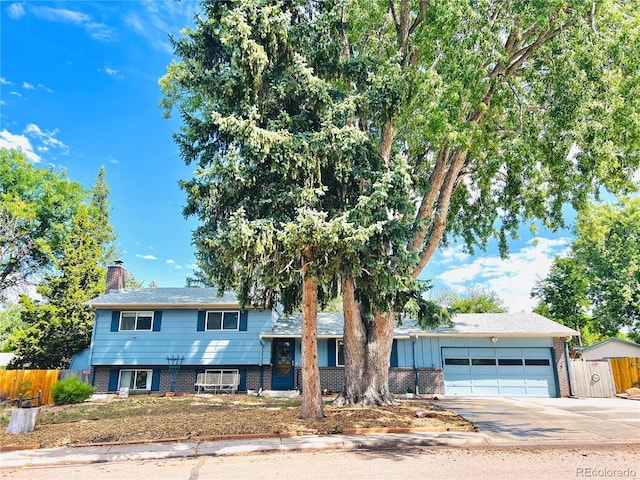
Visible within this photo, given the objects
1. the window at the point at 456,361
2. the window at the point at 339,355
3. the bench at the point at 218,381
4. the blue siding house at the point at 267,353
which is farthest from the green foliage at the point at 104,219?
the window at the point at 456,361

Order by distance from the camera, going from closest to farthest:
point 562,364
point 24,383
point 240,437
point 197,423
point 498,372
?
1. point 240,437
2. point 197,423
3. point 24,383
4. point 562,364
5. point 498,372

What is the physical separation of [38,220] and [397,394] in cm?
2511

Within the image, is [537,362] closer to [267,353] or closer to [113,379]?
[267,353]

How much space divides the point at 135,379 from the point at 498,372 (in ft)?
50.8

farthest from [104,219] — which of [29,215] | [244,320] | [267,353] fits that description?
[267,353]

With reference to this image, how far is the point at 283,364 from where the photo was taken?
17688 millimetres

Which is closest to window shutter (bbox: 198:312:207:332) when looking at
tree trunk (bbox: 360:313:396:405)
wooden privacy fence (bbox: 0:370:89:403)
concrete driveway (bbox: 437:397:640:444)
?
wooden privacy fence (bbox: 0:370:89:403)

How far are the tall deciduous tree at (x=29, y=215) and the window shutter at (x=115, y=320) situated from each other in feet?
31.9

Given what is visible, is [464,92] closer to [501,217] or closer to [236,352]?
[501,217]

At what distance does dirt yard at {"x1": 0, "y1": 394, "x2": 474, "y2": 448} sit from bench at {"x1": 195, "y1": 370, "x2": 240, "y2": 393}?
17.0 ft

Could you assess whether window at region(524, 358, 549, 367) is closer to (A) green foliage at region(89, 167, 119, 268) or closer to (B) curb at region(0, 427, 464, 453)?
(B) curb at region(0, 427, 464, 453)

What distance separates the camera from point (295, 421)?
30.4ft

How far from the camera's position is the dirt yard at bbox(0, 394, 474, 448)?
27.3 feet

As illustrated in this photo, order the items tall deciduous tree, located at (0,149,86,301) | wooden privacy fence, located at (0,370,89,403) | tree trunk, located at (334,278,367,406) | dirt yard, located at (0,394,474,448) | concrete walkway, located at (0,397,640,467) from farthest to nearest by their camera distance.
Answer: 1. tall deciduous tree, located at (0,149,86,301)
2. wooden privacy fence, located at (0,370,89,403)
3. tree trunk, located at (334,278,367,406)
4. dirt yard, located at (0,394,474,448)
5. concrete walkway, located at (0,397,640,467)
